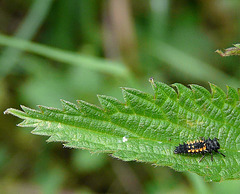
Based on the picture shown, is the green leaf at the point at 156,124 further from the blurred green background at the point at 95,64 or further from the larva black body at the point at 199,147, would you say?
the blurred green background at the point at 95,64

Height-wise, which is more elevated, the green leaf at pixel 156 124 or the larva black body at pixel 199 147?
the green leaf at pixel 156 124

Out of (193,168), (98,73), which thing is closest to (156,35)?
(98,73)

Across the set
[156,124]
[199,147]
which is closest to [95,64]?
[156,124]

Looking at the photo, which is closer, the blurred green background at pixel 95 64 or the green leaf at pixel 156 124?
the green leaf at pixel 156 124

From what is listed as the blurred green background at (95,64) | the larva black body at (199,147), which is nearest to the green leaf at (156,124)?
the larva black body at (199,147)

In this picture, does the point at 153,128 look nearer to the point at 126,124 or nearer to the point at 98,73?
the point at 126,124
